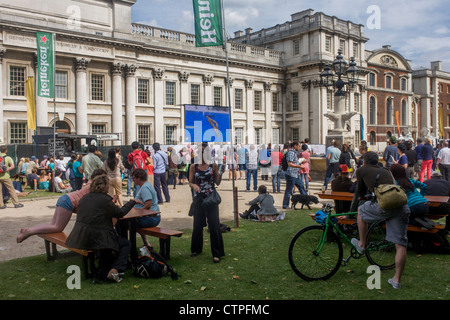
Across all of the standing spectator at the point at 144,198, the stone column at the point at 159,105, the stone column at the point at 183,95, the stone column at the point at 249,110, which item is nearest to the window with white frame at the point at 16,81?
the stone column at the point at 159,105

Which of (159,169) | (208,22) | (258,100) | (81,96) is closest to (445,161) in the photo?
(159,169)

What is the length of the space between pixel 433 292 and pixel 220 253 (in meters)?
3.40

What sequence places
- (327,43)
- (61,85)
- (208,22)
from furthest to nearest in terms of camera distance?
(327,43), (61,85), (208,22)

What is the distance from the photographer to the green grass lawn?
215 inches

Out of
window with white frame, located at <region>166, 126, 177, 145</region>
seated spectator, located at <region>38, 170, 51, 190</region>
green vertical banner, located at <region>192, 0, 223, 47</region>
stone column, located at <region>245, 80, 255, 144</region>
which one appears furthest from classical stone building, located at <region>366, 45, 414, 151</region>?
green vertical banner, located at <region>192, 0, 223, 47</region>

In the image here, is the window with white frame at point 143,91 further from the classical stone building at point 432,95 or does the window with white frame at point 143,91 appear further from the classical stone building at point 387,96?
the classical stone building at point 432,95

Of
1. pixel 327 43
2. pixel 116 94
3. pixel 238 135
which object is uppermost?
pixel 327 43

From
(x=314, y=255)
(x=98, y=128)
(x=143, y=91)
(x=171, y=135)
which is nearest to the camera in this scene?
(x=314, y=255)

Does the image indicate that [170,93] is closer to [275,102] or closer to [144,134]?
[144,134]

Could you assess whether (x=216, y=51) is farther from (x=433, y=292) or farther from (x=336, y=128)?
(x=433, y=292)

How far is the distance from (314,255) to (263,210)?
4.87 m

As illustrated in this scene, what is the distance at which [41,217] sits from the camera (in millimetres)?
11875

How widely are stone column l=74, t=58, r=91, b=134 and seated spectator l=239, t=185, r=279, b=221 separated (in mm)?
24320
